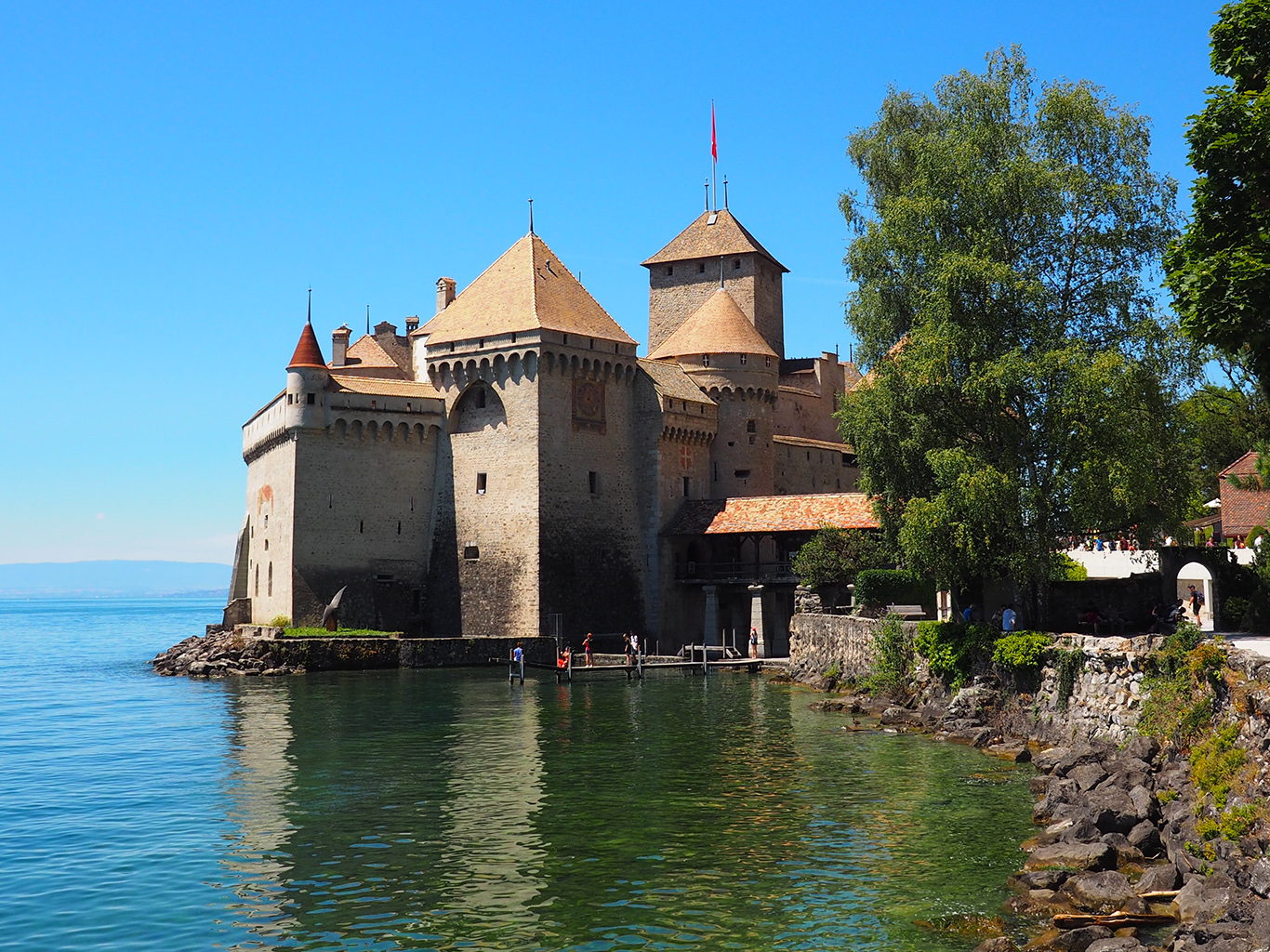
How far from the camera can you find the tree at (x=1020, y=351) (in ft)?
72.8

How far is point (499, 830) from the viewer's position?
55.0ft

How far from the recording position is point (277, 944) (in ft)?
39.3

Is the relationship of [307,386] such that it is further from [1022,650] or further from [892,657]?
[1022,650]

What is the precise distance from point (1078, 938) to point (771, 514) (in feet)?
109

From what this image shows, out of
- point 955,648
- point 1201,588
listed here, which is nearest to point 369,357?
point 955,648

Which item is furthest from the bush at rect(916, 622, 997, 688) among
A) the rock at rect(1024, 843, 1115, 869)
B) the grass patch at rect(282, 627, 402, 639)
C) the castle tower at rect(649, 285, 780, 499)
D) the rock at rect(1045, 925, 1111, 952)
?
the castle tower at rect(649, 285, 780, 499)

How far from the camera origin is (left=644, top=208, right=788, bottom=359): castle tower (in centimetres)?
5488

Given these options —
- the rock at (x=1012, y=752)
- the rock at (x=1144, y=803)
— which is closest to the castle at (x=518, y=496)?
the rock at (x=1012, y=752)

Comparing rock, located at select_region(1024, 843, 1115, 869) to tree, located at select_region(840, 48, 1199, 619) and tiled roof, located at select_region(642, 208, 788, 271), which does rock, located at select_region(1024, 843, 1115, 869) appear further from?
tiled roof, located at select_region(642, 208, 788, 271)

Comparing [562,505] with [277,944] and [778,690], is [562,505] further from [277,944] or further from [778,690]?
[277,944]

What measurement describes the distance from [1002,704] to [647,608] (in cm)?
2306

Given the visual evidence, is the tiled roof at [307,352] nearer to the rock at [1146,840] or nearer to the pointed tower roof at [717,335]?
the pointed tower roof at [717,335]

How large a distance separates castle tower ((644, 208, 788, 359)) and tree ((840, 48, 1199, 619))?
29323 millimetres

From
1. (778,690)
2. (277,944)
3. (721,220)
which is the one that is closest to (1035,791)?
(277,944)
